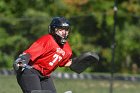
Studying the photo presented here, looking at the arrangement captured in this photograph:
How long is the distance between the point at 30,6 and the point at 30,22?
4908mm

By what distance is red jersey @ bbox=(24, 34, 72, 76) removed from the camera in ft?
26.1

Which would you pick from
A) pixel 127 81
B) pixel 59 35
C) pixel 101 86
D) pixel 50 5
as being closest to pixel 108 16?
pixel 50 5

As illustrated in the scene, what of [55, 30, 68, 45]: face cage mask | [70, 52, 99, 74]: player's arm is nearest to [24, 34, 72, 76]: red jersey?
[55, 30, 68, 45]: face cage mask

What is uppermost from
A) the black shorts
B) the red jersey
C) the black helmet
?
the black helmet

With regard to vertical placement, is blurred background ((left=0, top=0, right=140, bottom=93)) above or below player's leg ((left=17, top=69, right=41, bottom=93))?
below

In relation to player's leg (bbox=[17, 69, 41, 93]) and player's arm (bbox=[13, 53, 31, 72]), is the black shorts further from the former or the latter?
player's arm (bbox=[13, 53, 31, 72])

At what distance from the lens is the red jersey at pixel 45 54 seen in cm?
795

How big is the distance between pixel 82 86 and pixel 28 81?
27.6ft

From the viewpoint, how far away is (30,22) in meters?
17.5

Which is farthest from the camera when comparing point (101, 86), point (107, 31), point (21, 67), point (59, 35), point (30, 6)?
point (30, 6)

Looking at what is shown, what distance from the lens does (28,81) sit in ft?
26.0

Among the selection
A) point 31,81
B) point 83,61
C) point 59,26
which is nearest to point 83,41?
point 83,61

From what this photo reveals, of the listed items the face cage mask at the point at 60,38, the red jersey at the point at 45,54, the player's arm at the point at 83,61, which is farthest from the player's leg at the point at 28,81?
the player's arm at the point at 83,61

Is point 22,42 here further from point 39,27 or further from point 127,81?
point 127,81
